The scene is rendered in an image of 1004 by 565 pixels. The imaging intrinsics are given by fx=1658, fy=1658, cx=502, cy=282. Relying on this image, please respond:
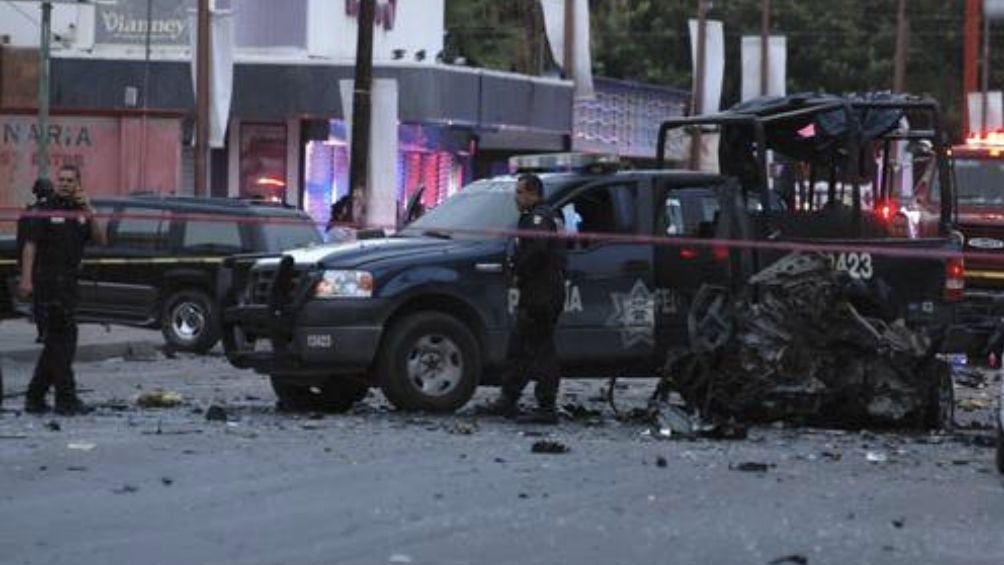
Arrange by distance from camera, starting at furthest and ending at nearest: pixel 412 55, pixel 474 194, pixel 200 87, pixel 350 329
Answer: pixel 412 55 < pixel 200 87 < pixel 474 194 < pixel 350 329

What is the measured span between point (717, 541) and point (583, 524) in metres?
0.67

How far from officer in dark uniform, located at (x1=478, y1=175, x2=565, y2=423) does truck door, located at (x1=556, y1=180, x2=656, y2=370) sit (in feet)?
1.88

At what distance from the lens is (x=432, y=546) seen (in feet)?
23.9

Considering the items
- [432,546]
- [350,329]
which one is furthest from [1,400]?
[432,546]

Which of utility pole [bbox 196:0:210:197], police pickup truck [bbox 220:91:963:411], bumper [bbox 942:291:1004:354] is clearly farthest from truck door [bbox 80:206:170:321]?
bumper [bbox 942:291:1004:354]

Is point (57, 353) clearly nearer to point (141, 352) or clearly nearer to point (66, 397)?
point (66, 397)

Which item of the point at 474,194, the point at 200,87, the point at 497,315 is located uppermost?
the point at 200,87

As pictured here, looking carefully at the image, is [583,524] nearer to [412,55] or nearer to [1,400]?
[1,400]

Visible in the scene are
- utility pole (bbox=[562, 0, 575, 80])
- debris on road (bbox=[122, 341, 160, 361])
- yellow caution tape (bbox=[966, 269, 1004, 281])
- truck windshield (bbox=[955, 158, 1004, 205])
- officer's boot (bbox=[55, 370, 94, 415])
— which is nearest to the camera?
officer's boot (bbox=[55, 370, 94, 415])

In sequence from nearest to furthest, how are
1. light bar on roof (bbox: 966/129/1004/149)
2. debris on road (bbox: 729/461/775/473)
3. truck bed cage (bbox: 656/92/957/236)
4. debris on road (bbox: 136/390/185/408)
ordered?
debris on road (bbox: 729/461/775/473) → debris on road (bbox: 136/390/185/408) → truck bed cage (bbox: 656/92/957/236) → light bar on roof (bbox: 966/129/1004/149)

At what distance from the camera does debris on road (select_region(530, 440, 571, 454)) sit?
32.6 feet

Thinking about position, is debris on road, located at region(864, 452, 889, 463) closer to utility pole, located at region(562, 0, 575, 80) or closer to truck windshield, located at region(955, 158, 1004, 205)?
truck windshield, located at region(955, 158, 1004, 205)

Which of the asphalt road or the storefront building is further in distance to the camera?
the storefront building

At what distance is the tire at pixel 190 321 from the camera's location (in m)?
18.6
